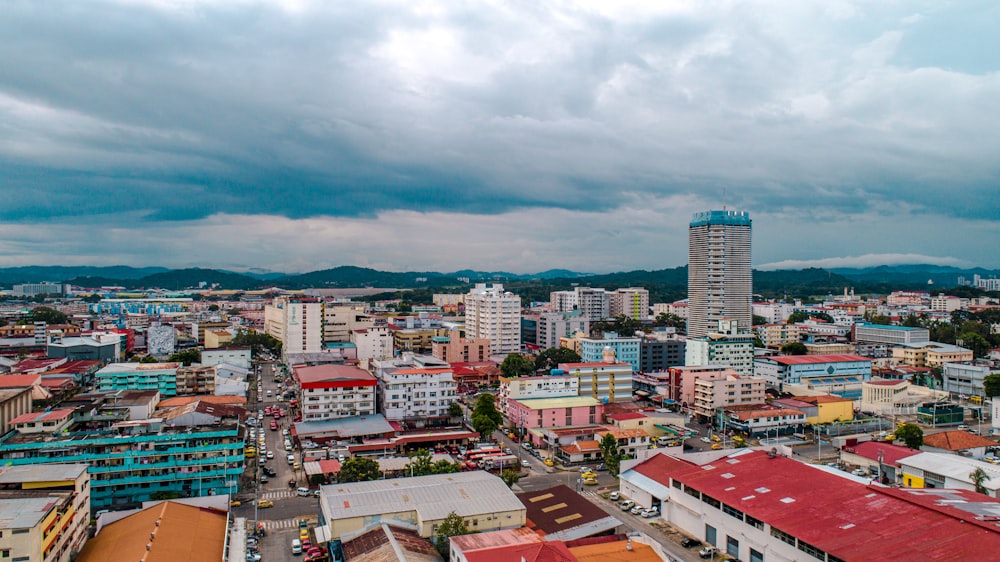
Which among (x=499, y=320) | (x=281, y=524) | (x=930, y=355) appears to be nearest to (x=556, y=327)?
(x=499, y=320)

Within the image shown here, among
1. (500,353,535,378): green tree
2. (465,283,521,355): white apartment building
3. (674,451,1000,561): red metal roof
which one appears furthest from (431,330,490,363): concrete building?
(674,451,1000,561): red metal roof

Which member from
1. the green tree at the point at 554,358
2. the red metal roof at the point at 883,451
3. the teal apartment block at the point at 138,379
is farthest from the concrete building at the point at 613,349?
the teal apartment block at the point at 138,379

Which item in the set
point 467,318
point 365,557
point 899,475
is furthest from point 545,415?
point 467,318

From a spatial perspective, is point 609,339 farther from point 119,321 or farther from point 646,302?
point 119,321

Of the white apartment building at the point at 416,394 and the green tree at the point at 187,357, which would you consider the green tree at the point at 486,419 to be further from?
the green tree at the point at 187,357

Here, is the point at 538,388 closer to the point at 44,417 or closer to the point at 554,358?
the point at 554,358

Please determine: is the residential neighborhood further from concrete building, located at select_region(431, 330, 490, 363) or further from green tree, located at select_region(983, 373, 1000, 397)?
green tree, located at select_region(983, 373, 1000, 397)
